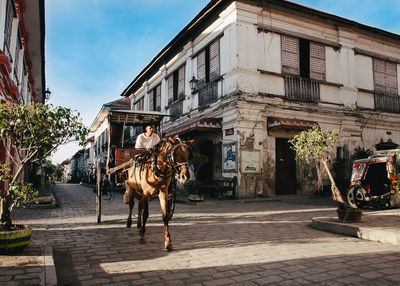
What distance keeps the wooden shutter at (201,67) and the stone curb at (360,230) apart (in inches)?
420

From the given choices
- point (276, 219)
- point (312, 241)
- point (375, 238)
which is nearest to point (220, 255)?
point (312, 241)

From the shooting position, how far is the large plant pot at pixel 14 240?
398 cm

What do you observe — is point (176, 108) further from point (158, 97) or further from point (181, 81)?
point (158, 97)

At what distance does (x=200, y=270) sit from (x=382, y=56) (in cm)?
1797

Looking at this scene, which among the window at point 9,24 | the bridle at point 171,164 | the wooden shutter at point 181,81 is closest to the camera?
the bridle at point 171,164

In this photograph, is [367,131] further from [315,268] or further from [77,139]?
[77,139]

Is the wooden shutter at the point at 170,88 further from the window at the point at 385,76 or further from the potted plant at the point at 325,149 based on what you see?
the potted plant at the point at 325,149

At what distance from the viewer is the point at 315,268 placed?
3.85 m

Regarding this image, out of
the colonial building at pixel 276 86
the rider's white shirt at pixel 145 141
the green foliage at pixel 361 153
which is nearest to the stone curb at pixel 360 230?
the rider's white shirt at pixel 145 141

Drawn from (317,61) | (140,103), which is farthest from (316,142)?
(140,103)

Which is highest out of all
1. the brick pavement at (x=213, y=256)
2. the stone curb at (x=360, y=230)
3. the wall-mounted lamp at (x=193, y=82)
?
the wall-mounted lamp at (x=193, y=82)

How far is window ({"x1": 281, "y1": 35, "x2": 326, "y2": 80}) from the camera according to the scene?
14.2m

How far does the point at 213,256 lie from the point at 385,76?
56.9 feet

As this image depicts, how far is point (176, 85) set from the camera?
1944 centimetres
